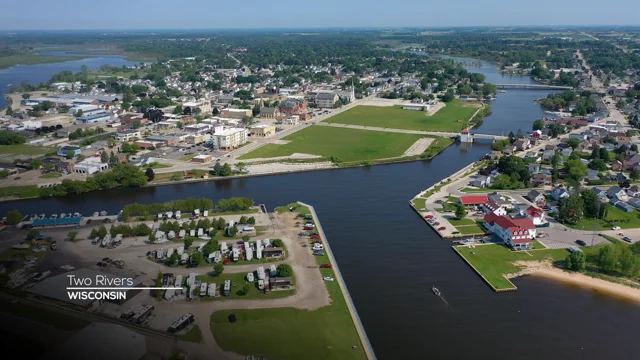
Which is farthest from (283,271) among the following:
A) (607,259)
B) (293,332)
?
(607,259)

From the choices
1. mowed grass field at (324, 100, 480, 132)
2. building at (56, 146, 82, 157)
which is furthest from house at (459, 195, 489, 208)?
building at (56, 146, 82, 157)

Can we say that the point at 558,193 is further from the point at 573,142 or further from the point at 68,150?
the point at 68,150

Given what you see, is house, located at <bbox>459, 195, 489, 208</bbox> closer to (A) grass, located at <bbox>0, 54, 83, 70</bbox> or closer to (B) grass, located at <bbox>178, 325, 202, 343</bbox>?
(B) grass, located at <bbox>178, 325, 202, 343</bbox>

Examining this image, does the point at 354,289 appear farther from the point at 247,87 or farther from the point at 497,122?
the point at 247,87

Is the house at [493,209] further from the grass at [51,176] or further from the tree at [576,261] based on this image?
the grass at [51,176]

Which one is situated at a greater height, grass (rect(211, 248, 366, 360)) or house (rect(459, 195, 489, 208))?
house (rect(459, 195, 489, 208))

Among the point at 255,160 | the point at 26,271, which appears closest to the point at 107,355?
the point at 26,271
